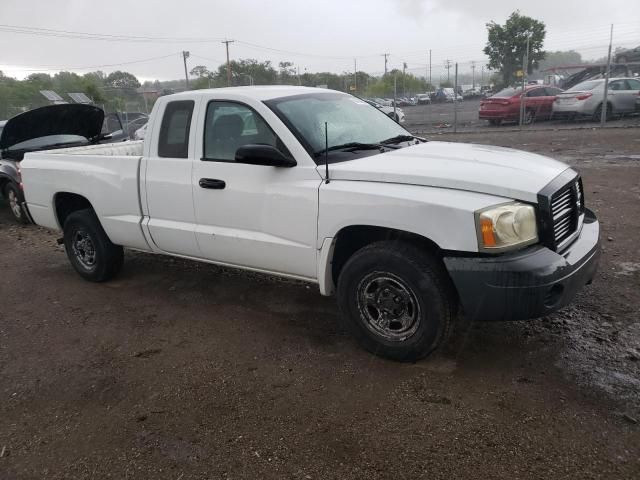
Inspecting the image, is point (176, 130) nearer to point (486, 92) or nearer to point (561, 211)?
point (561, 211)

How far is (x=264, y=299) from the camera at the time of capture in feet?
15.9

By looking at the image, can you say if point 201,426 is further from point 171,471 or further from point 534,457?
point 534,457

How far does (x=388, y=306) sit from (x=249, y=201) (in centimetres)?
129

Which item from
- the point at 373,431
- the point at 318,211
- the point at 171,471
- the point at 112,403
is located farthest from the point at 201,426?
the point at 318,211

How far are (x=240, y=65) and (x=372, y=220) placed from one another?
5174 cm

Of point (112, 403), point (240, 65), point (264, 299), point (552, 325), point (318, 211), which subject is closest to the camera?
point (112, 403)

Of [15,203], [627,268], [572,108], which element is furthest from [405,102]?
[627,268]

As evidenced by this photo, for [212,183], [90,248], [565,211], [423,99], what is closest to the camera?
[565,211]

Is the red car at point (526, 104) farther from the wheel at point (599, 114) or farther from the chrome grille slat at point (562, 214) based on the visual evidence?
the chrome grille slat at point (562, 214)

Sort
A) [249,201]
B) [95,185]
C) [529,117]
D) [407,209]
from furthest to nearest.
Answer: [529,117]
[95,185]
[249,201]
[407,209]

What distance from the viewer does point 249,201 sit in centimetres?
398

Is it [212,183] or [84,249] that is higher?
[212,183]

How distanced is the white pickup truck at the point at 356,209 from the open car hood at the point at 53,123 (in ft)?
6.68

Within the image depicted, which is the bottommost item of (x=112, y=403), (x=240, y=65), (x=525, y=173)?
(x=112, y=403)
